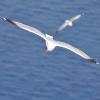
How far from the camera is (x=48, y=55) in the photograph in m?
62.5

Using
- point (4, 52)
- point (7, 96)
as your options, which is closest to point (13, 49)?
point (4, 52)

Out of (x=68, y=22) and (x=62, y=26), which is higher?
(x=62, y=26)

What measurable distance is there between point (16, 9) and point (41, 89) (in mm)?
8535

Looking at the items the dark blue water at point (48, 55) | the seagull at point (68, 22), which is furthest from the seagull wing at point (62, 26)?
the dark blue water at point (48, 55)

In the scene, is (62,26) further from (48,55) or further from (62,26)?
(48,55)

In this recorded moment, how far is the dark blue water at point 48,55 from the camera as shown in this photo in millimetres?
59594

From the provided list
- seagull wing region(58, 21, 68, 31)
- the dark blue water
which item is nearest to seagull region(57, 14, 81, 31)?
seagull wing region(58, 21, 68, 31)

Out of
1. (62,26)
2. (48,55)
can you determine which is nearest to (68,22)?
(62,26)

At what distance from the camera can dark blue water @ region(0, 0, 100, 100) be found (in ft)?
196

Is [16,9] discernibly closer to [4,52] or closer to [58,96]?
[4,52]

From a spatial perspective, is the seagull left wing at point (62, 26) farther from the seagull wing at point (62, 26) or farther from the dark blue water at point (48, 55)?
the dark blue water at point (48, 55)

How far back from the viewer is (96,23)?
65.9 m

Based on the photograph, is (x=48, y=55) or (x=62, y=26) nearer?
(x=48, y=55)

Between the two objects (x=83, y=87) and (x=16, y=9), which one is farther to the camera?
(x=16, y=9)
